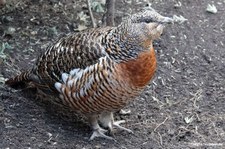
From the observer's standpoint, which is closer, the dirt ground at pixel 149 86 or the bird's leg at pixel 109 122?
the dirt ground at pixel 149 86

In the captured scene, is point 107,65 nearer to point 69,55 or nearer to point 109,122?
point 69,55

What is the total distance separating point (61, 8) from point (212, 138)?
294 cm

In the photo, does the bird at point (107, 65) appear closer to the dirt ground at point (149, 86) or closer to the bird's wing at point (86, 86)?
the bird's wing at point (86, 86)

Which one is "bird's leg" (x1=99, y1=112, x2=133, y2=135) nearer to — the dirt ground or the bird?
the dirt ground

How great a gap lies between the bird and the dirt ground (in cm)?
41

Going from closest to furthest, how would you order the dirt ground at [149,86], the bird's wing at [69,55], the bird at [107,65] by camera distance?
the bird at [107,65], the bird's wing at [69,55], the dirt ground at [149,86]

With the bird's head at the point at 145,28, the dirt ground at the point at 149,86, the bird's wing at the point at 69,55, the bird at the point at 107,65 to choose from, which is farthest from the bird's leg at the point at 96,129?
the bird's head at the point at 145,28

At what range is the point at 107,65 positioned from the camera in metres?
4.81

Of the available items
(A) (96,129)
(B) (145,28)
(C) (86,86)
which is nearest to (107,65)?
(C) (86,86)

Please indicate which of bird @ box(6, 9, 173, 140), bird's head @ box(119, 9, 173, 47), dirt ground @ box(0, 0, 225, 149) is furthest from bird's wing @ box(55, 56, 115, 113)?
dirt ground @ box(0, 0, 225, 149)

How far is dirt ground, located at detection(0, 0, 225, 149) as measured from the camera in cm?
527

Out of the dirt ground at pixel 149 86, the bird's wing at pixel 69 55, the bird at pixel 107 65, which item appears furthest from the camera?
the dirt ground at pixel 149 86

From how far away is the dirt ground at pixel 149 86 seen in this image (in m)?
5.27

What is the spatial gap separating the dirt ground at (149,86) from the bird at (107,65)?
41 cm
